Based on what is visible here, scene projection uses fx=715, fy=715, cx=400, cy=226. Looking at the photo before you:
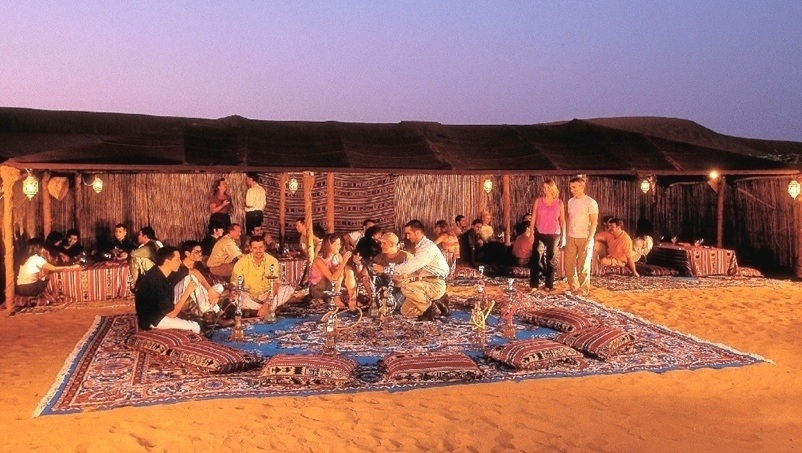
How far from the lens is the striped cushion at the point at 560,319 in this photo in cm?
738

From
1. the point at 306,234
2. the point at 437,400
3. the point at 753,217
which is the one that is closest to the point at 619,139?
the point at 753,217

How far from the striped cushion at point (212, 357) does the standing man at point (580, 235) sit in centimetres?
520

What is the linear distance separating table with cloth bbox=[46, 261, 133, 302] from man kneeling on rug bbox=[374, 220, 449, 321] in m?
4.43

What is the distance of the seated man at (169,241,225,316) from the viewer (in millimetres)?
7578

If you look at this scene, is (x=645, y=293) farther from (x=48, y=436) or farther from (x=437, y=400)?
(x=48, y=436)

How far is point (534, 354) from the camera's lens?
6.11 meters

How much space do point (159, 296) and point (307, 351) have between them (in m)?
1.56

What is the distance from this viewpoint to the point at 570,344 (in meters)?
6.77

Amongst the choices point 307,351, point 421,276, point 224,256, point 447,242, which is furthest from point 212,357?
point 447,242

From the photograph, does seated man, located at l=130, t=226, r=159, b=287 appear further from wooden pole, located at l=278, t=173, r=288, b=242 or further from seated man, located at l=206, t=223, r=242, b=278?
wooden pole, located at l=278, t=173, r=288, b=242

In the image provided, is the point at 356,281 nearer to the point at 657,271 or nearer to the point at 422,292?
the point at 422,292

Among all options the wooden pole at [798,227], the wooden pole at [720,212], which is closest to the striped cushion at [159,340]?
the wooden pole at [798,227]

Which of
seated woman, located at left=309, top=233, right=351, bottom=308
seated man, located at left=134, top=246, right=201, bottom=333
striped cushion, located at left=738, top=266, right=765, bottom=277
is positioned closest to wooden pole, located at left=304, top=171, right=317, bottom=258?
seated woman, located at left=309, top=233, right=351, bottom=308

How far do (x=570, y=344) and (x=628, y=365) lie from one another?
0.62 m
